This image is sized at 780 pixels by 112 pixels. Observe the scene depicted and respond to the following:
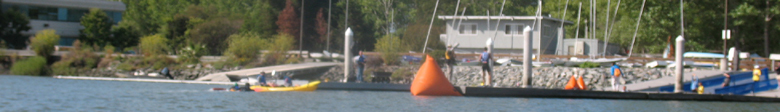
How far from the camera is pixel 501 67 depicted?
3616cm

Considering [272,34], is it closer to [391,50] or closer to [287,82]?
[391,50]

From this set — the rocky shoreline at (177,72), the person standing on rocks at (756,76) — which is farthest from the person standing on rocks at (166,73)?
the person standing on rocks at (756,76)

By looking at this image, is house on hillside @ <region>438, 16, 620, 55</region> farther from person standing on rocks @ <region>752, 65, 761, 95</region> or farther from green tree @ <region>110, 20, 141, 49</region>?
green tree @ <region>110, 20, 141, 49</region>

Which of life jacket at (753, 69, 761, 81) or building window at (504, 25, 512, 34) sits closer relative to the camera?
life jacket at (753, 69, 761, 81)

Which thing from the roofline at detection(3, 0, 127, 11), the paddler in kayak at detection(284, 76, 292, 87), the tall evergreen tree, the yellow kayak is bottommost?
the yellow kayak

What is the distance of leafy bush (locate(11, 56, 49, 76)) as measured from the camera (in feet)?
147

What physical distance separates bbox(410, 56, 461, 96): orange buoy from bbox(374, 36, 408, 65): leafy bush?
12.6 meters

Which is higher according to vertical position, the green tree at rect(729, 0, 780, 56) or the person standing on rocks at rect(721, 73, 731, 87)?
the green tree at rect(729, 0, 780, 56)

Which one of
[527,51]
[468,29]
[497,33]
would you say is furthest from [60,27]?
[527,51]

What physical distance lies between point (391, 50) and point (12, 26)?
27029 millimetres

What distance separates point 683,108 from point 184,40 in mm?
35902

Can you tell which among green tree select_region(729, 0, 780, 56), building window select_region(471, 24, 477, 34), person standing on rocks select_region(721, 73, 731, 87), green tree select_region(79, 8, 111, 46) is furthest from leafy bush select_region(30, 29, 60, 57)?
green tree select_region(729, 0, 780, 56)

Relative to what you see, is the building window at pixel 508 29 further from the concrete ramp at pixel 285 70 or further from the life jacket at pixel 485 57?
the life jacket at pixel 485 57

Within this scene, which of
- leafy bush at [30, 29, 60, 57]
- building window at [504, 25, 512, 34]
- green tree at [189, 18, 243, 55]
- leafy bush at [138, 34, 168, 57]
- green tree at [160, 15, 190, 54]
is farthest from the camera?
green tree at [160, 15, 190, 54]
